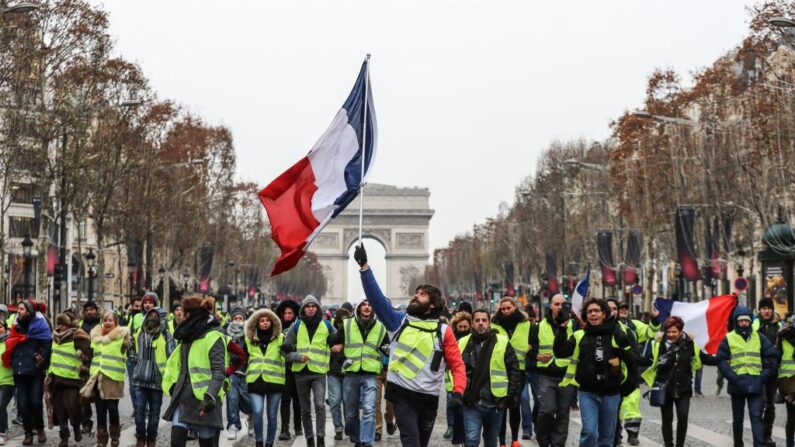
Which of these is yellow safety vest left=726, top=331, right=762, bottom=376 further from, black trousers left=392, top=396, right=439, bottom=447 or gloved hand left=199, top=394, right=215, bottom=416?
gloved hand left=199, top=394, right=215, bottom=416

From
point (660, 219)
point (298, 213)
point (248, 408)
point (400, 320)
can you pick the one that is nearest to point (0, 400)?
point (248, 408)

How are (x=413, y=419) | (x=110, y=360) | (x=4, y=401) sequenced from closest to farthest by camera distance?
(x=413, y=419) < (x=110, y=360) < (x=4, y=401)

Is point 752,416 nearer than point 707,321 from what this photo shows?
Yes

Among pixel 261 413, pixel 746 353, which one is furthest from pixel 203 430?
pixel 746 353

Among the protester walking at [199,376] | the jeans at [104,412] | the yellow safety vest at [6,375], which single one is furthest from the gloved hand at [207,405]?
the yellow safety vest at [6,375]

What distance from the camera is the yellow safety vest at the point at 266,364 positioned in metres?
16.7

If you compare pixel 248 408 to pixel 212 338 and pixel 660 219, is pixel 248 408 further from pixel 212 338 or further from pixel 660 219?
pixel 660 219

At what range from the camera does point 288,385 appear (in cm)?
1858

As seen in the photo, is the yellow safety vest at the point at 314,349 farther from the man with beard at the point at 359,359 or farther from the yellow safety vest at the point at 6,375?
the yellow safety vest at the point at 6,375

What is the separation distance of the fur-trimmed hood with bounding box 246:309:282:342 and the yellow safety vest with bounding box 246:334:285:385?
0.08 meters

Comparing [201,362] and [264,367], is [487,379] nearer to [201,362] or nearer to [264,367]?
[201,362]

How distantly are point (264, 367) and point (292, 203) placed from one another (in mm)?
2999

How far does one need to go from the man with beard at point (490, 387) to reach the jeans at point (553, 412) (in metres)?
1.72

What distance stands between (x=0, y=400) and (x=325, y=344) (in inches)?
150
